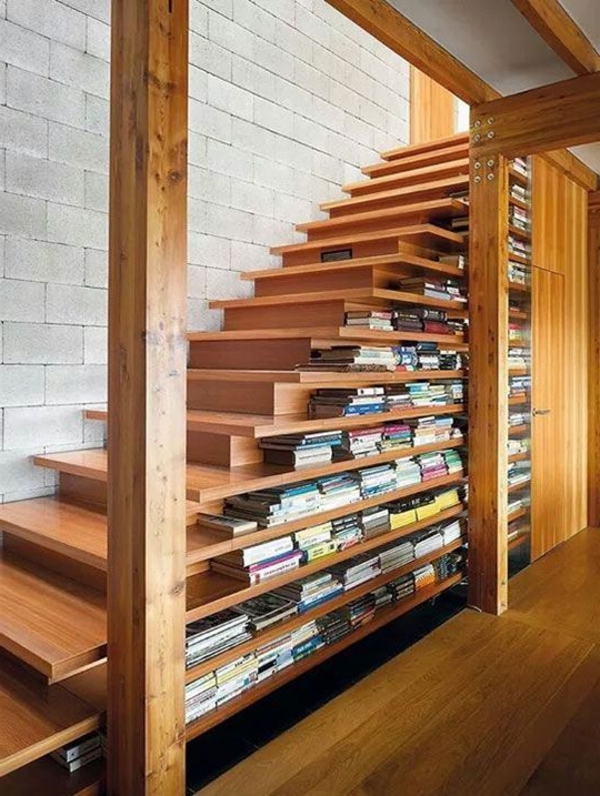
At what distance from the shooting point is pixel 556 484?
4395 millimetres

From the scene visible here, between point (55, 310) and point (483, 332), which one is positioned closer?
point (55, 310)

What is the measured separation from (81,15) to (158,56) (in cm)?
166

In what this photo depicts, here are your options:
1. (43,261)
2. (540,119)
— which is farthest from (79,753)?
(540,119)

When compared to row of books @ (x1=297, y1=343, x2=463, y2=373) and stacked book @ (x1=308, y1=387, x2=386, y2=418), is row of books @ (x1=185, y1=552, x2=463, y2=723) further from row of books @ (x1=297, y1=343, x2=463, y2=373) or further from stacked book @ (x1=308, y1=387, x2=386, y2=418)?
row of books @ (x1=297, y1=343, x2=463, y2=373)

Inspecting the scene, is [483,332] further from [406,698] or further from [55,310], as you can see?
[55,310]

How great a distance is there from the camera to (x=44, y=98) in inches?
113

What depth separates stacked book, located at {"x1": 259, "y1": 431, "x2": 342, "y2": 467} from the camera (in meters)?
2.54

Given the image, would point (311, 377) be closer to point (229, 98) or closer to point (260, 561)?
point (260, 561)

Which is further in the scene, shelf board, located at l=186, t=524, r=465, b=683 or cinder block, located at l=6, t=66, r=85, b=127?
cinder block, located at l=6, t=66, r=85, b=127

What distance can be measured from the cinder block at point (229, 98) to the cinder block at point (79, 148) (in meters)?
0.88

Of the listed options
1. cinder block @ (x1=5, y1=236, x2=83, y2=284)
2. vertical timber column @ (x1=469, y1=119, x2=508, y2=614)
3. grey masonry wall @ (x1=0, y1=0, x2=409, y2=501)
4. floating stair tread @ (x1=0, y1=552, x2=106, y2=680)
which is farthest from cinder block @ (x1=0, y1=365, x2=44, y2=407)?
vertical timber column @ (x1=469, y1=119, x2=508, y2=614)

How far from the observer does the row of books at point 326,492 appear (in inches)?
95.1

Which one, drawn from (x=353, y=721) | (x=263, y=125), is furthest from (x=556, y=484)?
(x=263, y=125)

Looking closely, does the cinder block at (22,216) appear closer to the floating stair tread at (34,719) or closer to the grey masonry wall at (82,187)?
the grey masonry wall at (82,187)
